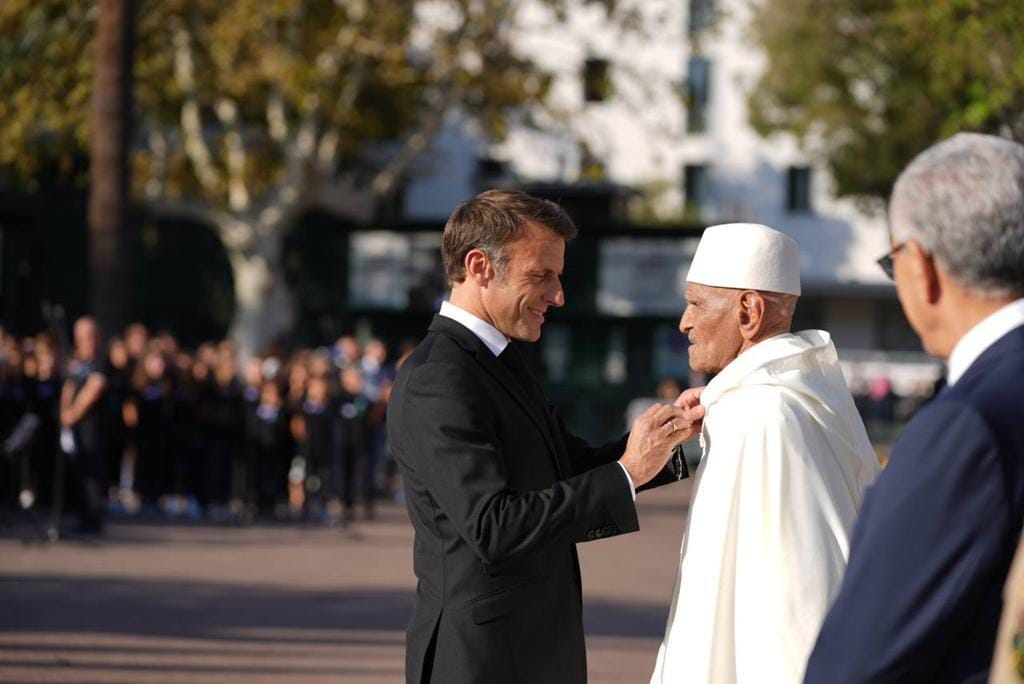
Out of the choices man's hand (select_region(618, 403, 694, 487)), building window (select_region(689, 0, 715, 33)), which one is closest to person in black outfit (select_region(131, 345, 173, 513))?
building window (select_region(689, 0, 715, 33))

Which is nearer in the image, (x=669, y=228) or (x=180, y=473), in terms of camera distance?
(x=180, y=473)

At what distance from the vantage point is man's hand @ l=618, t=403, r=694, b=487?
3.89m

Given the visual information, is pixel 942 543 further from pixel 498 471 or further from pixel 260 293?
pixel 260 293

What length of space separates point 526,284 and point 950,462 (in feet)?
6.35

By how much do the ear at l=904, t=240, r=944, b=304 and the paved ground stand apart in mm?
6784

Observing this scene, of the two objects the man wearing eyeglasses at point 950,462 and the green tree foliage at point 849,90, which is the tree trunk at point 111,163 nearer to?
the man wearing eyeglasses at point 950,462

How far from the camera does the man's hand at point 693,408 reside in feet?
13.1

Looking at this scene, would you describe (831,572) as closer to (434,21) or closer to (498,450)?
(498,450)

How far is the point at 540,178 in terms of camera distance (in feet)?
193

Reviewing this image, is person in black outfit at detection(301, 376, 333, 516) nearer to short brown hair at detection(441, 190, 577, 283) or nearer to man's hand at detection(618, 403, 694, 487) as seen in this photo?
short brown hair at detection(441, 190, 577, 283)

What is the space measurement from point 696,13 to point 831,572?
31.2 m

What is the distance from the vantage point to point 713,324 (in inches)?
167

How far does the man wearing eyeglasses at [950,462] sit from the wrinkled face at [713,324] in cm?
160

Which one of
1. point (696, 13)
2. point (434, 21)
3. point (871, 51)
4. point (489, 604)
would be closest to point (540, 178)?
point (871, 51)
